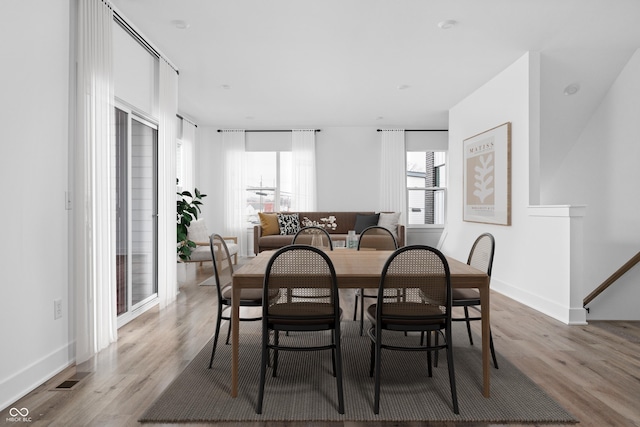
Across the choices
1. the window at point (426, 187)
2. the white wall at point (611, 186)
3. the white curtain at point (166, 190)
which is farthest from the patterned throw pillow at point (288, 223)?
the white wall at point (611, 186)

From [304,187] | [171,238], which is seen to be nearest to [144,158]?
[171,238]

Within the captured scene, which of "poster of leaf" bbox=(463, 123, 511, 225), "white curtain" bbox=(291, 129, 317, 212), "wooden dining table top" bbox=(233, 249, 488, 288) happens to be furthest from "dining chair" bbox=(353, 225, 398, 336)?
"white curtain" bbox=(291, 129, 317, 212)

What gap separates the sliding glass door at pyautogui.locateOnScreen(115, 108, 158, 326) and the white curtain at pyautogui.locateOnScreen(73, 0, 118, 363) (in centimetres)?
45

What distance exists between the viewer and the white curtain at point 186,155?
23.0ft

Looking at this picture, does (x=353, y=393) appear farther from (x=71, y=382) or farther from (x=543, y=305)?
(x=543, y=305)

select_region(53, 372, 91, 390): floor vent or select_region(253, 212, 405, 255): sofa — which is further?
select_region(253, 212, 405, 255): sofa

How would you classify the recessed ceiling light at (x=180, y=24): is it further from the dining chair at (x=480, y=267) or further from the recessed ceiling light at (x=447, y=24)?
the dining chair at (x=480, y=267)

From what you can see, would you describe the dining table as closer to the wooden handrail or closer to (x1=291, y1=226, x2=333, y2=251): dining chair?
(x1=291, y1=226, x2=333, y2=251): dining chair

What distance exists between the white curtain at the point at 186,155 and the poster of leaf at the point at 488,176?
4763 mm

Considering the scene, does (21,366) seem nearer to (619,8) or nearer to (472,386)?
(472,386)

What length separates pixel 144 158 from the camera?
3902 mm

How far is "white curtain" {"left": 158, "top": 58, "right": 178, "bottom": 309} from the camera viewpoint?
4043mm

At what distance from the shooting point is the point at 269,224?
709 centimetres

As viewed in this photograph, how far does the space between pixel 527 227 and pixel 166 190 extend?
3872 millimetres
